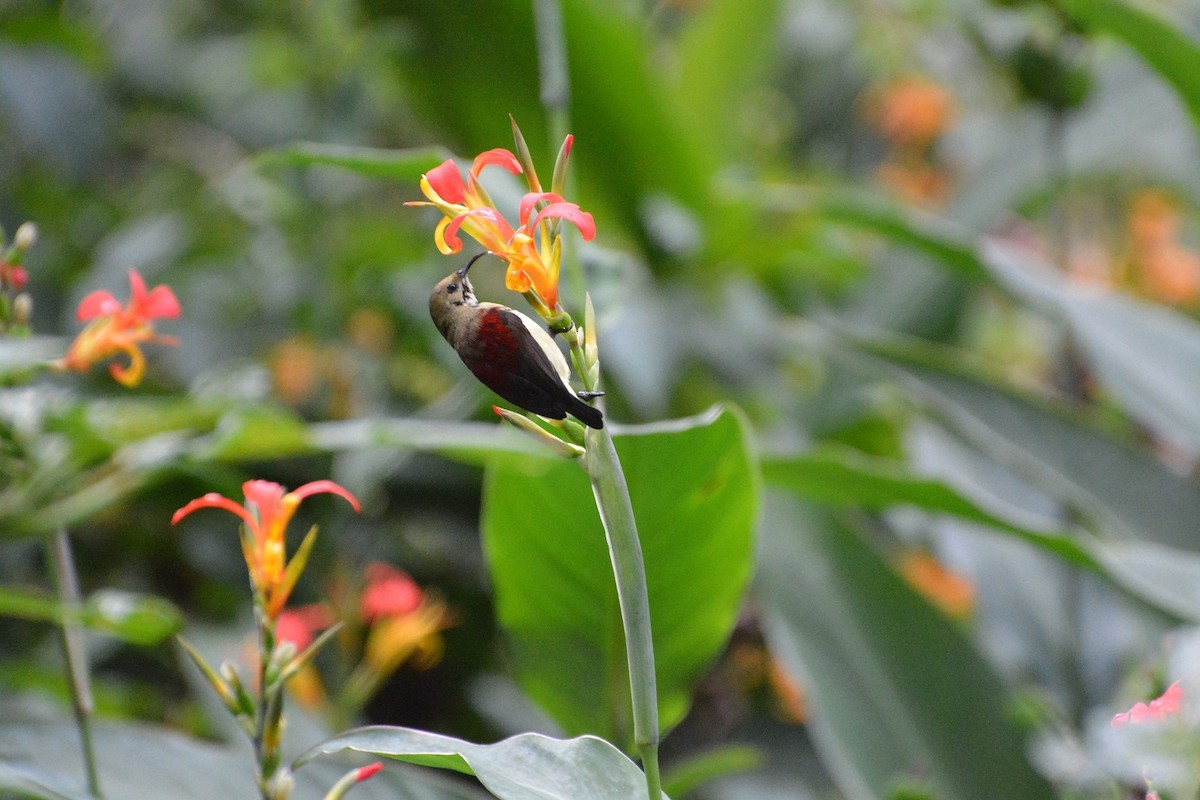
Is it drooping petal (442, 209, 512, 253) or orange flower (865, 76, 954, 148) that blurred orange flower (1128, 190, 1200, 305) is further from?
drooping petal (442, 209, 512, 253)

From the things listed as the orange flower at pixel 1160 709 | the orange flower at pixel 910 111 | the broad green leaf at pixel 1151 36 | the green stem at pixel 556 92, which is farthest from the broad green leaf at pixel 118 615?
the orange flower at pixel 910 111

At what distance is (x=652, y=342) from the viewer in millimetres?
1046

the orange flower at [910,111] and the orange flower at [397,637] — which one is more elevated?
the orange flower at [910,111]

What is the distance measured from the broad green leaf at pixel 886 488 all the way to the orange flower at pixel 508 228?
374 mm

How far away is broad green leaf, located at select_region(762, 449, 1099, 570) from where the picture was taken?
60 cm

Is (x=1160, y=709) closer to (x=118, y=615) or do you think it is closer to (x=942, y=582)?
(x=118, y=615)

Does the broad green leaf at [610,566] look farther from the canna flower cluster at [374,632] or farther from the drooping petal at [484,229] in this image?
the drooping petal at [484,229]

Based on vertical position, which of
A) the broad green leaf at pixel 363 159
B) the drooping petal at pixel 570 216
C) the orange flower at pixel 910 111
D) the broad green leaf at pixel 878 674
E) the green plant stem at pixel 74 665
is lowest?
the broad green leaf at pixel 878 674

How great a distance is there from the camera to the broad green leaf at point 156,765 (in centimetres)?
44

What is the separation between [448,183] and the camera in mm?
292

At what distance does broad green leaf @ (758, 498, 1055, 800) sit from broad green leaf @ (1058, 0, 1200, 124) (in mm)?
369

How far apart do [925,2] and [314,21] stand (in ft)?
2.98

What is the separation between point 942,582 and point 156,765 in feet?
2.53

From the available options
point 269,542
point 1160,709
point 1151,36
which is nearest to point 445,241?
point 269,542
